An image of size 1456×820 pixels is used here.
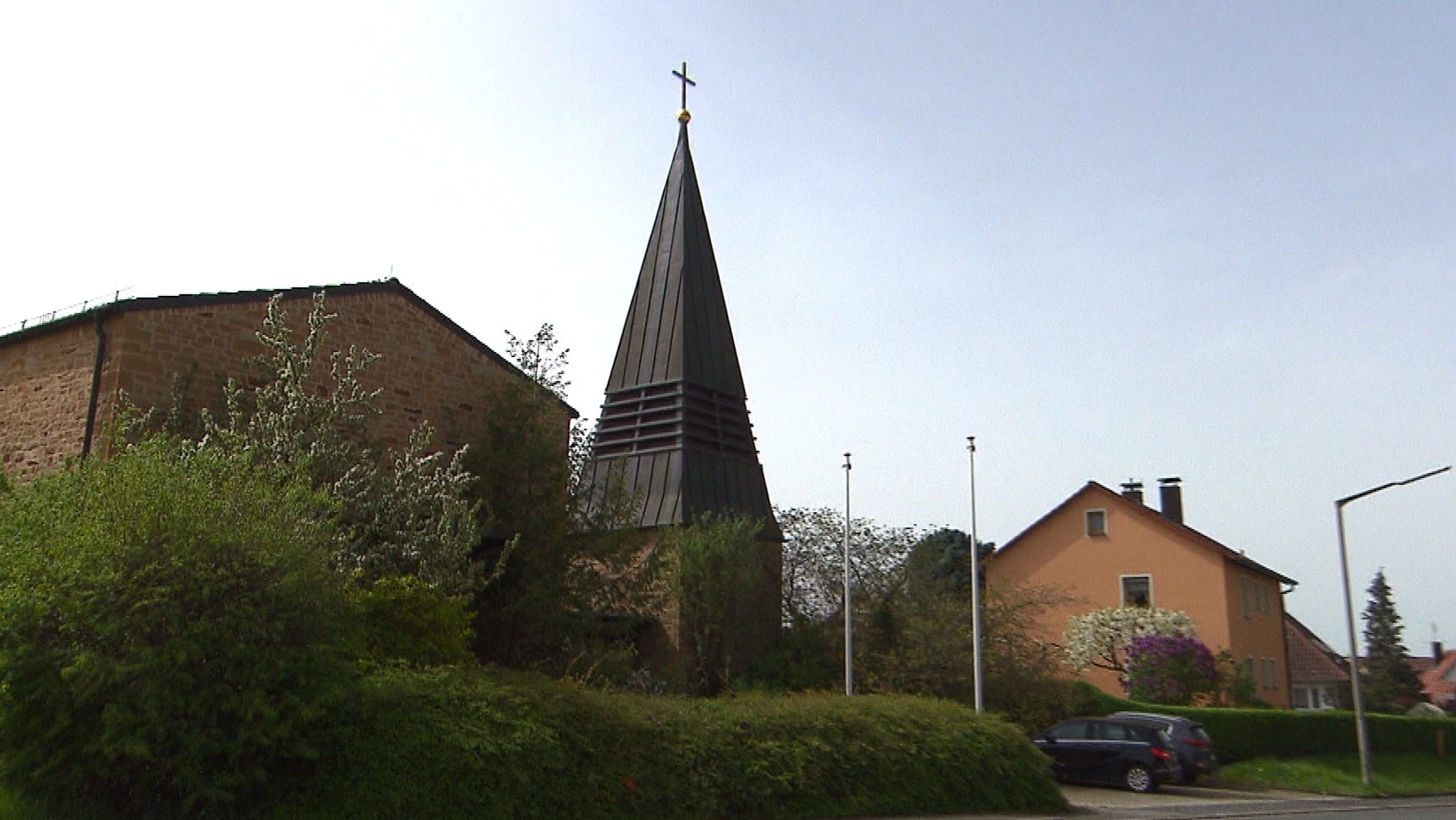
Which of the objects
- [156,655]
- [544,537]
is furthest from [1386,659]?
[156,655]

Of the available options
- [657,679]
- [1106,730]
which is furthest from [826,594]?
[1106,730]

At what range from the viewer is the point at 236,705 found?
11.6 metres

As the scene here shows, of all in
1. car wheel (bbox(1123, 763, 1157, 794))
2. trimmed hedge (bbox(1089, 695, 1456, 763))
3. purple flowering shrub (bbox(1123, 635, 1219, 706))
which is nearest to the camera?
car wheel (bbox(1123, 763, 1157, 794))

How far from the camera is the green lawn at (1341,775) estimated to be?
25109mm

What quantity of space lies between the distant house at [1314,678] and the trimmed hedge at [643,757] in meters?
36.8

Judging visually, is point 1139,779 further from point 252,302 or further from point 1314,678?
point 1314,678

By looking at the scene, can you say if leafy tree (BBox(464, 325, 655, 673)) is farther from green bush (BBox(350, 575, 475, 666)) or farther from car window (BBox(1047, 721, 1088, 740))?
car window (BBox(1047, 721, 1088, 740))

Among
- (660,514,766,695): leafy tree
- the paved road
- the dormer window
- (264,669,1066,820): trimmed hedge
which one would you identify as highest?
the dormer window

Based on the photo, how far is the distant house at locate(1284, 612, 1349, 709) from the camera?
1937 inches

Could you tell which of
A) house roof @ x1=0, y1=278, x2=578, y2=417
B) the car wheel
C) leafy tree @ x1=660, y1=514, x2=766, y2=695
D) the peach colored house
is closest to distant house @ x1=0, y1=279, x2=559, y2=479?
house roof @ x1=0, y1=278, x2=578, y2=417

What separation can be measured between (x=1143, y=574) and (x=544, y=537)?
1033 inches

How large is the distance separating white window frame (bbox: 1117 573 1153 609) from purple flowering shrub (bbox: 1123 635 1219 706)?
5.28 meters

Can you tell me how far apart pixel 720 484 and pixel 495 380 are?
763 cm

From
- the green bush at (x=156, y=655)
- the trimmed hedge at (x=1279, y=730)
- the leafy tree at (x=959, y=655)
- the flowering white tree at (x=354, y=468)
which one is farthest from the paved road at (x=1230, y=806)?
the green bush at (x=156, y=655)
